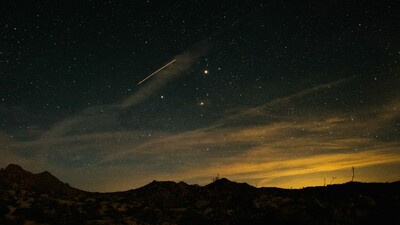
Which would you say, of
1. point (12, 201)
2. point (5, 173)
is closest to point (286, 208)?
point (12, 201)

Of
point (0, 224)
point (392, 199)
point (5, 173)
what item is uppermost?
point (5, 173)

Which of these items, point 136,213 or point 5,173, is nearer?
point 136,213

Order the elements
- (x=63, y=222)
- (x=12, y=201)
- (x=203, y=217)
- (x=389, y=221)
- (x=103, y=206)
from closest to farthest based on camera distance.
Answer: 1. (x=389, y=221)
2. (x=63, y=222)
3. (x=203, y=217)
4. (x=12, y=201)
5. (x=103, y=206)

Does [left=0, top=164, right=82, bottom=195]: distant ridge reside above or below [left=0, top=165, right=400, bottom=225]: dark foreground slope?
above

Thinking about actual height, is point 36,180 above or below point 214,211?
above

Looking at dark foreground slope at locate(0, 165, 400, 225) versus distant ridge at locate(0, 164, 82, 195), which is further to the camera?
distant ridge at locate(0, 164, 82, 195)

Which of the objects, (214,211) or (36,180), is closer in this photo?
(214,211)

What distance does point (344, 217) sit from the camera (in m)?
23.5

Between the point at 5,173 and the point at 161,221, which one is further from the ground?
the point at 5,173

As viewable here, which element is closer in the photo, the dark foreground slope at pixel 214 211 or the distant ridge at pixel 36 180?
the dark foreground slope at pixel 214 211

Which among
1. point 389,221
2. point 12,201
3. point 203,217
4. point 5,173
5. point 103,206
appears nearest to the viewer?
point 389,221

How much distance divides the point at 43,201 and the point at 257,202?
16777mm

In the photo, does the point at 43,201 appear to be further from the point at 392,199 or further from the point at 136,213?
the point at 392,199

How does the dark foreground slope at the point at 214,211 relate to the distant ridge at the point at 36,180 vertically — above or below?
below
